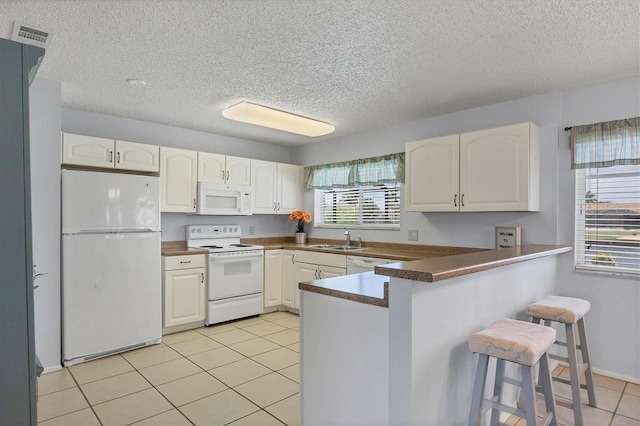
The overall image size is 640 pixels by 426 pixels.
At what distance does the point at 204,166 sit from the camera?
14.3 feet

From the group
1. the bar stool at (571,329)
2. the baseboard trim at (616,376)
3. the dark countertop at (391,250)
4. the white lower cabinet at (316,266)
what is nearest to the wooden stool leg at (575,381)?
the bar stool at (571,329)

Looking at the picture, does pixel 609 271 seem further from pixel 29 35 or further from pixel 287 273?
pixel 29 35

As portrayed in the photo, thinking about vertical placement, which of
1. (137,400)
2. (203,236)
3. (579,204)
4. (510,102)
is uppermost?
(510,102)

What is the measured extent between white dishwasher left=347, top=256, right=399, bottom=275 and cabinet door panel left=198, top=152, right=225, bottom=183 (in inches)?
74.7

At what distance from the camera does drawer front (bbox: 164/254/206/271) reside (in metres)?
3.84

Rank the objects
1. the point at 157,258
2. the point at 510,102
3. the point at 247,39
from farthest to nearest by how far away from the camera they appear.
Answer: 1. the point at 157,258
2. the point at 510,102
3. the point at 247,39

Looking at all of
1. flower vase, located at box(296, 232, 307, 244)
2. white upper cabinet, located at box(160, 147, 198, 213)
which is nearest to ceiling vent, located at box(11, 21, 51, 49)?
white upper cabinet, located at box(160, 147, 198, 213)

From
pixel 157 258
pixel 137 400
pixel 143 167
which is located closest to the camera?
pixel 137 400

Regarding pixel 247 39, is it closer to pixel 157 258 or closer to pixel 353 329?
pixel 353 329

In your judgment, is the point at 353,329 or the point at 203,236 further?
the point at 203,236

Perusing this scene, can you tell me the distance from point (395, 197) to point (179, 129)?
9.24ft

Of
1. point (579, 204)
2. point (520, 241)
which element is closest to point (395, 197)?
point (520, 241)

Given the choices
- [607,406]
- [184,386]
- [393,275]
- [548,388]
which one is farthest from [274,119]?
[607,406]

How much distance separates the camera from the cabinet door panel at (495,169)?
2.97 meters
